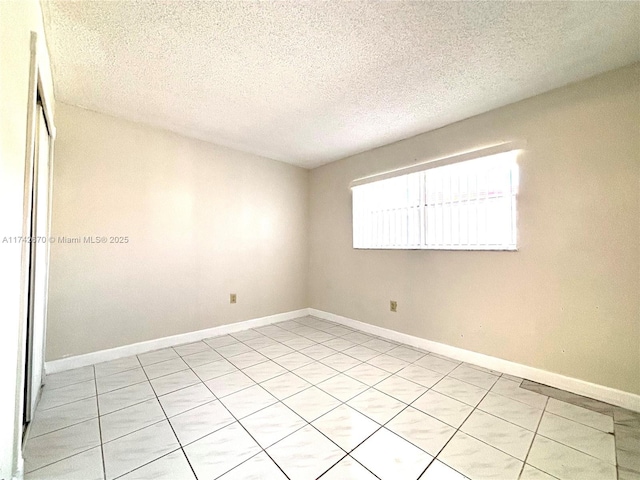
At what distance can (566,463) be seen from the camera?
129 centimetres

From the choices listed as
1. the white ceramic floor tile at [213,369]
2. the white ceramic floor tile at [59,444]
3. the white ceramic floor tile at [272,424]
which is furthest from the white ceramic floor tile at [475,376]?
the white ceramic floor tile at [59,444]

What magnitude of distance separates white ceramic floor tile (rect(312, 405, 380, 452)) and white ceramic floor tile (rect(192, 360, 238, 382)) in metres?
1.05

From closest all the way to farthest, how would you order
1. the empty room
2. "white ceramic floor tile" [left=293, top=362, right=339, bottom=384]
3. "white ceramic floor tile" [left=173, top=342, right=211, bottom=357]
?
the empty room, "white ceramic floor tile" [left=293, top=362, right=339, bottom=384], "white ceramic floor tile" [left=173, top=342, right=211, bottom=357]

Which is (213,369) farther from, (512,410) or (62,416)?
(512,410)

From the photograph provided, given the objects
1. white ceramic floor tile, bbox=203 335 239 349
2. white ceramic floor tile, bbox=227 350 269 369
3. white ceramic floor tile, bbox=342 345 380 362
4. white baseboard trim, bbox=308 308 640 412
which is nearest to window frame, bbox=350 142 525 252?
white baseboard trim, bbox=308 308 640 412

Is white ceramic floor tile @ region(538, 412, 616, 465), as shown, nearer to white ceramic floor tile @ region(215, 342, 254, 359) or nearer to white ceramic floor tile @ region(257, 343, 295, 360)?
white ceramic floor tile @ region(257, 343, 295, 360)

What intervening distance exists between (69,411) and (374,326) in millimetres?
2850

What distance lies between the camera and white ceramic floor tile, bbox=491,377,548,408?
5.93 feet

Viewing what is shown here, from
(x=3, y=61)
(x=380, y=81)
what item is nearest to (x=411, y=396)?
(x=380, y=81)

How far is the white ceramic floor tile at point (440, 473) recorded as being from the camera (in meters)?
1.20

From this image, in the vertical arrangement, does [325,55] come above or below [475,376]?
above

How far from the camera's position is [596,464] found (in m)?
1.28

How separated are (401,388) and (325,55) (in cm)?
251

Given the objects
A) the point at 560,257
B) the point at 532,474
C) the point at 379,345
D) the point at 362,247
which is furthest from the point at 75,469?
the point at 560,257
